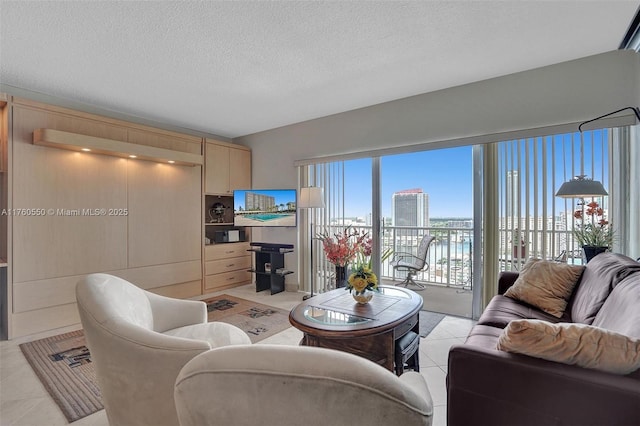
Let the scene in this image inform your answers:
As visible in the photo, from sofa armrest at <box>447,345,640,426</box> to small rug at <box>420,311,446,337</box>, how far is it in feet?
5.80

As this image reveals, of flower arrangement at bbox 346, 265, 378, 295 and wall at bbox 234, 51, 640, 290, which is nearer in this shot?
flower arrangement at bbox 346, 265, 378, 295

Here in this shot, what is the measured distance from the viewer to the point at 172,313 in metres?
2.07

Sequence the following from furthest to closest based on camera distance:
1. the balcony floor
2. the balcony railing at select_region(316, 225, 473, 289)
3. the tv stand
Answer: the balcony railing at select_region(316, 225, 473, 289) → the tv stand → the balcony floor

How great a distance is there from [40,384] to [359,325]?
7.56 feet

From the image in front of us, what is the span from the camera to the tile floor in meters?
1.81

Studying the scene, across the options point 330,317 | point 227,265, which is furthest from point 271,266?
point 330,317

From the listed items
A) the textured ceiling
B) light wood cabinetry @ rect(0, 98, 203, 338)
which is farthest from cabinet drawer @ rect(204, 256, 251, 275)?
the textured ceiling

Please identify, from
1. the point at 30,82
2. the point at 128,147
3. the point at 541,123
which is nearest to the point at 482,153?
the point at 541,123

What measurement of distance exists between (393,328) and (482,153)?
2317 mm

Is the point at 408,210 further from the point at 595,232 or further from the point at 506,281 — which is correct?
the point at 595,232

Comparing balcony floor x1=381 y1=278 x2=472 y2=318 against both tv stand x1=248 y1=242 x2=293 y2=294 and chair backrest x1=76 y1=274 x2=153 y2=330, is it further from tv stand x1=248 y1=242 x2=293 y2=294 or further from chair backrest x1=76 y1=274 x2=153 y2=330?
chair backrest x1=76 y1=274 x2=153 y2=330

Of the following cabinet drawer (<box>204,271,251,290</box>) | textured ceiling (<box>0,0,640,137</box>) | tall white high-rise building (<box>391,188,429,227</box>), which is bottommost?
cabinet drawer (<box>204,271,251,290</box>)

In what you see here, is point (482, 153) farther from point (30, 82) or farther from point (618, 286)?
point (30, 82)

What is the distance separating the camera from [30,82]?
3.09 metres
